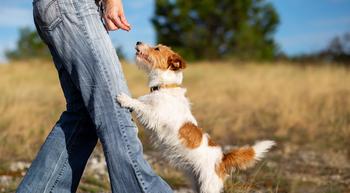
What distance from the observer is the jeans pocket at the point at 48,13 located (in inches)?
119

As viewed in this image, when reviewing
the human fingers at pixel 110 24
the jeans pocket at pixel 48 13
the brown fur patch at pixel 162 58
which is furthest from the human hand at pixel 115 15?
the brown fur patch at pixel 162 58

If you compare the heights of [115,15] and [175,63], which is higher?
[115,15]

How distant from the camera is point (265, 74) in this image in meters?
16.5

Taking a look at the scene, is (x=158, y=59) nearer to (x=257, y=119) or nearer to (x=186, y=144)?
(x=186, y=144)

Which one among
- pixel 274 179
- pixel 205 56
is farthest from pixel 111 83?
pixel 205 56

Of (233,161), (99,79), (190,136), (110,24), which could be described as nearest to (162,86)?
(190,136)

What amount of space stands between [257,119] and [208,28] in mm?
17996

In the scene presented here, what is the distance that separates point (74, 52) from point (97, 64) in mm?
141

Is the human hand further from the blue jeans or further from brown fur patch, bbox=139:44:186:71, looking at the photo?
brown fur patch, bbox=139:44:186:71

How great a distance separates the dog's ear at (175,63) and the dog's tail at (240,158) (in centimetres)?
82

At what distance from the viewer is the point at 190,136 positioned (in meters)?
3.74

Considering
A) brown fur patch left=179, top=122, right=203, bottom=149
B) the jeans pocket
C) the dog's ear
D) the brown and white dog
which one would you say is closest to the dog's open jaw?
the dog's ear

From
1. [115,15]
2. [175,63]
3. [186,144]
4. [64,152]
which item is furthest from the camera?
[175,63]

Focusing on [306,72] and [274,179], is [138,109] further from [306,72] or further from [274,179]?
[306,72]
